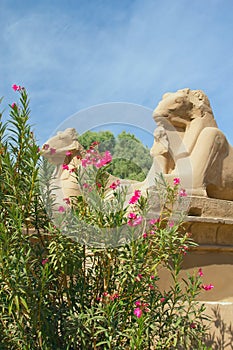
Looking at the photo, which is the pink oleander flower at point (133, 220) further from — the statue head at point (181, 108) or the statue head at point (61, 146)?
the statue head at point (181, 108)

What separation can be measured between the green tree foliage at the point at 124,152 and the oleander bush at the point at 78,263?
96 millimetres

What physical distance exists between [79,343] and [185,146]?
127 inches

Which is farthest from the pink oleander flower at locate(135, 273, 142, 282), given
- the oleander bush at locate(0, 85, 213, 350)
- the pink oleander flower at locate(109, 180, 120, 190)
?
the pink oleander flower at locate(109, 180, 120, 190)

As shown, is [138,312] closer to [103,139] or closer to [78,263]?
[78,263]

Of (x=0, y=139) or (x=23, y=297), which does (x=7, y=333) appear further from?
(x=0, y=139)

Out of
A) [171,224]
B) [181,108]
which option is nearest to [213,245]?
[171,224]

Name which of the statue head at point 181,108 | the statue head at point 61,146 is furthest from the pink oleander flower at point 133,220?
the statue head at point 181,108

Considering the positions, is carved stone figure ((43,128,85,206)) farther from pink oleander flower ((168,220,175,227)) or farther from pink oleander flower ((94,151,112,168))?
pink oleander flower ((168,220,175,227))

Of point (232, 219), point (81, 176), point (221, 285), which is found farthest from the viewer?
point (232, 219)

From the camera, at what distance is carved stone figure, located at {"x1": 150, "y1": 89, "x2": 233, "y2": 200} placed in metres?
5.25

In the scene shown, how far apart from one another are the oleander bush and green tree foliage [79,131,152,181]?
96 mm


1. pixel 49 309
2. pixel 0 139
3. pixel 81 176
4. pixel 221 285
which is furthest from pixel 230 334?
pixel 0 139

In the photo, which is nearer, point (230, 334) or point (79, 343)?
point (79, 343)

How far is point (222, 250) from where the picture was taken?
499 cm
